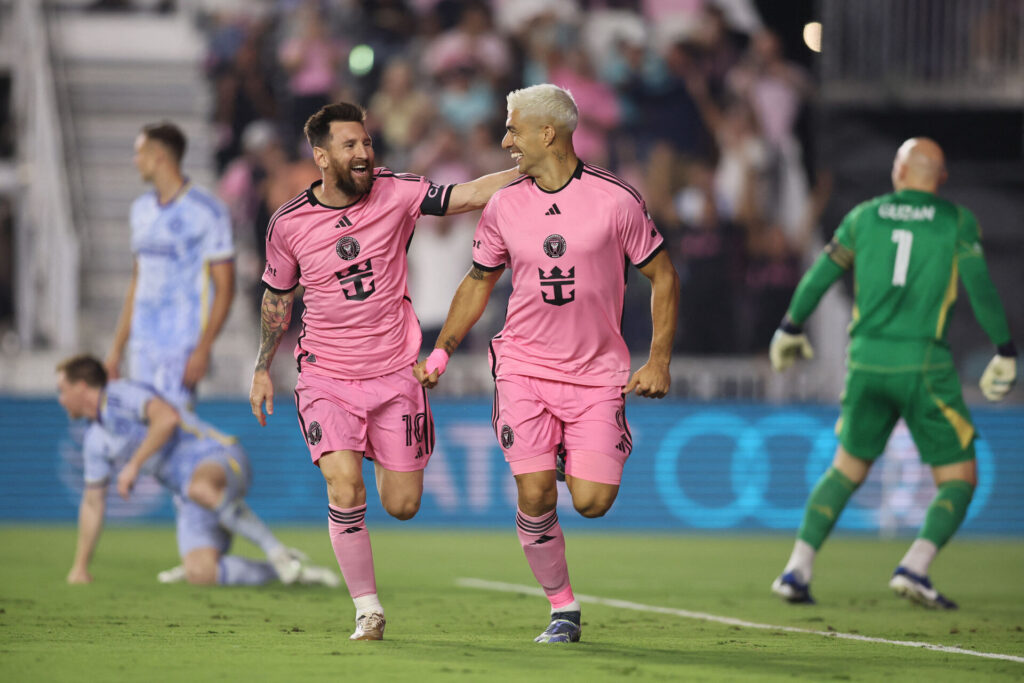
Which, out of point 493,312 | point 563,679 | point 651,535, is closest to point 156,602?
point 563,679

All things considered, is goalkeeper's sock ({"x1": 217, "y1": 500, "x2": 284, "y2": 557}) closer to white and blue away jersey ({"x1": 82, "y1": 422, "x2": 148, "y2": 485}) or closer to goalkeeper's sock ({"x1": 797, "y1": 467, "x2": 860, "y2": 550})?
white and blue away jersey ({"x1": 82, "y1": 422, "x2": 148, "y2": 485})

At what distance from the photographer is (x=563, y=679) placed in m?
4.90

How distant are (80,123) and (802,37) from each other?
344 inches

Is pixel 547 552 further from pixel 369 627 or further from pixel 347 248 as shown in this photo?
pixel 347 248

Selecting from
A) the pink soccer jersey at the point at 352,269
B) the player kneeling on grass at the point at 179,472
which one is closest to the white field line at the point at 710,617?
the player kneeling on grass at the point at 179,472

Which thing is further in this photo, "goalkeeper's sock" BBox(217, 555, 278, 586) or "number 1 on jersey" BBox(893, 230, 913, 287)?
"goalkeeper's sock" BBox(217, 555, 278, 586)

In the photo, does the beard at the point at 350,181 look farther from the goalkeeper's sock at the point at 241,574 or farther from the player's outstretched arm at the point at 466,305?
the goalkeeper's sock at the point at 241,574

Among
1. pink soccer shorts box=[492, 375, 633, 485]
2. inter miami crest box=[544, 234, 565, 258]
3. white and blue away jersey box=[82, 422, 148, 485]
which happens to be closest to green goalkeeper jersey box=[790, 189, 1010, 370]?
pink soccer shorts box=[492, 375, 633, 485]

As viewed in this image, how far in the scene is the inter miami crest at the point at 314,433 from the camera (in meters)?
6.22

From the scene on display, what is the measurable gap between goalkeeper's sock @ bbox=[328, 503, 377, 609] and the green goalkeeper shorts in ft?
10.4

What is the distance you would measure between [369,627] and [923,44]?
13.4 metres

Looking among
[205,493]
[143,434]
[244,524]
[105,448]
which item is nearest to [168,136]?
[143,434]

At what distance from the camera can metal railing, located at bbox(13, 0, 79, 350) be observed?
15.5 metres

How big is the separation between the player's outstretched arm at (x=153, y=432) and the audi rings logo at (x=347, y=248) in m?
2.79
